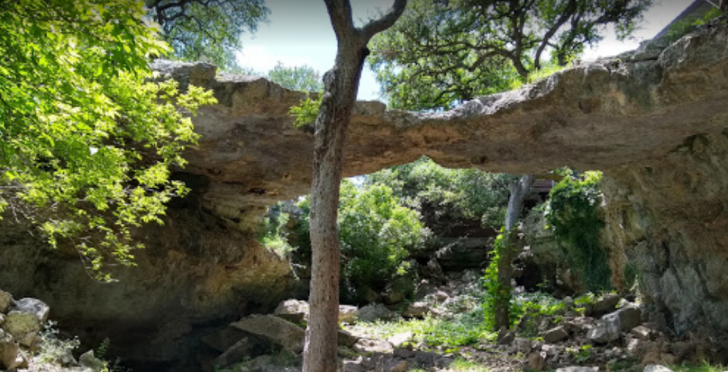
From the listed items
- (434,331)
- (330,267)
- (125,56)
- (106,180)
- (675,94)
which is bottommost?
(434,331)

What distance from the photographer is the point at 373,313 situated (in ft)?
46.4

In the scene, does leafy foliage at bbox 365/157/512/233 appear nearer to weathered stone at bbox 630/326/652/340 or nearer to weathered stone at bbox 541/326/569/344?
weathered stone at bbox 541/326/569/344

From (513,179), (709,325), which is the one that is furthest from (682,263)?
(513,179)

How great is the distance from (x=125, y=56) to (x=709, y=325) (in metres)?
8.58

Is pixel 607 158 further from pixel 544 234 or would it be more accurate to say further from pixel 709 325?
pixel 544 234

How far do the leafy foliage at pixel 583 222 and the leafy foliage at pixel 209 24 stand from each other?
9.63m

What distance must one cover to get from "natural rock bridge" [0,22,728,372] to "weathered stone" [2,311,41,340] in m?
1.92

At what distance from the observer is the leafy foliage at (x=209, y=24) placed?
539 inches

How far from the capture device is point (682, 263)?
8.47 metres

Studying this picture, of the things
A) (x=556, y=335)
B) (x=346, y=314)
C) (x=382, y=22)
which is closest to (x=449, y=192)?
(x=346, y=314)

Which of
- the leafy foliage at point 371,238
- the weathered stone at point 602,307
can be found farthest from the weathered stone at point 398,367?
the leafy foliage at point 371,238

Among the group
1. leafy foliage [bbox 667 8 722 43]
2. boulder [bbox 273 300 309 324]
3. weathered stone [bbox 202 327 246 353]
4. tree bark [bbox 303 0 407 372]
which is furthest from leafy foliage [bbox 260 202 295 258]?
leafy foliage [bbox 667 8 722 43]

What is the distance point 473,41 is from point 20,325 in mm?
12714

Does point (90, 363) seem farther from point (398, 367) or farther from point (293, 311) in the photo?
point (293, 311)
